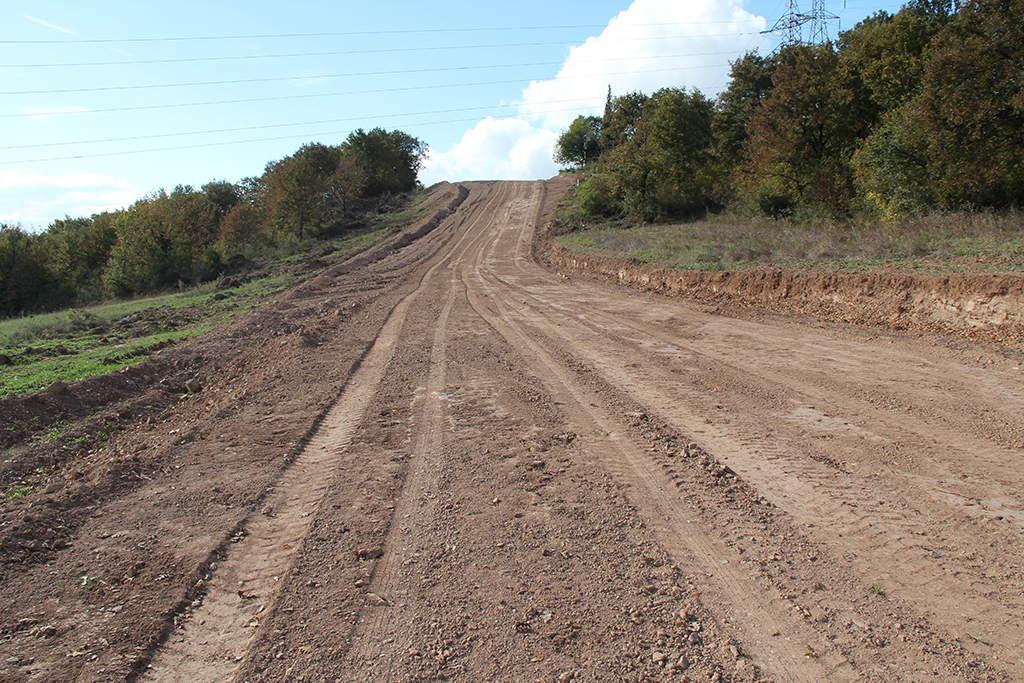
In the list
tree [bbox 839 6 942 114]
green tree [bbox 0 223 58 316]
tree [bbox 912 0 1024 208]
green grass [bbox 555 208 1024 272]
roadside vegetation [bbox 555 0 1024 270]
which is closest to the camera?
green grass [bbox 555 208 1024 272]

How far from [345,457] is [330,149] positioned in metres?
59.1

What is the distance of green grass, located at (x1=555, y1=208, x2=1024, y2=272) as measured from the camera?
1160cm

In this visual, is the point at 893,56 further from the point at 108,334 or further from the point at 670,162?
the point at 108,334

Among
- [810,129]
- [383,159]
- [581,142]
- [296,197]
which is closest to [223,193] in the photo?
[383,159]

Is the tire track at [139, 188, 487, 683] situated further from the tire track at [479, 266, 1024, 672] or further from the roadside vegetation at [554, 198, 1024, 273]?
the roadside vegetation at [554, 198, 1024, 273]

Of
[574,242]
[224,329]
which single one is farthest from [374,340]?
[574,242]

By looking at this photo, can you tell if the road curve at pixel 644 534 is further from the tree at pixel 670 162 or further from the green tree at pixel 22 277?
the green tree at pixel 22 277

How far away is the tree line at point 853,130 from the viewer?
56.3 ft

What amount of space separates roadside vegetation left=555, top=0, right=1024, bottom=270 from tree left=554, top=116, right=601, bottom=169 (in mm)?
41678

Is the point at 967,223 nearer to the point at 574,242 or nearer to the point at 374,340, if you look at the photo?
the point at 374,340

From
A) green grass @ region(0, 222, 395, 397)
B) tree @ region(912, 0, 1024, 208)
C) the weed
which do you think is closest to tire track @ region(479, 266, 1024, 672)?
the weed

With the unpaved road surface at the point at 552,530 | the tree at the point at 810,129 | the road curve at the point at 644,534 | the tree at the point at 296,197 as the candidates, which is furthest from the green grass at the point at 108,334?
the tree at the point at 810,129

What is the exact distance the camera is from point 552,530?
4.62 metres

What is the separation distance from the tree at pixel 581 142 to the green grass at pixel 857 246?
66.1 m
